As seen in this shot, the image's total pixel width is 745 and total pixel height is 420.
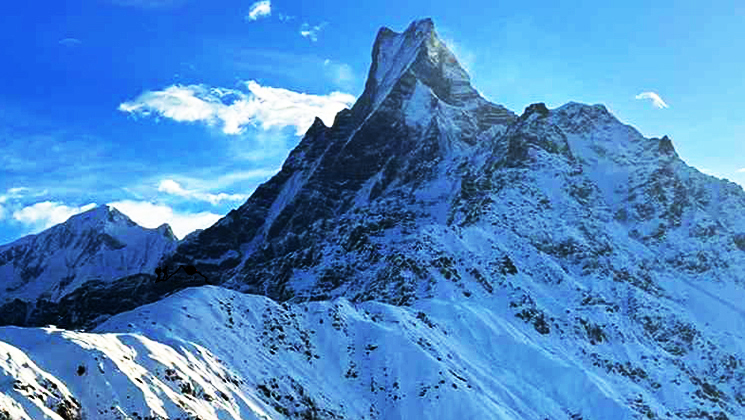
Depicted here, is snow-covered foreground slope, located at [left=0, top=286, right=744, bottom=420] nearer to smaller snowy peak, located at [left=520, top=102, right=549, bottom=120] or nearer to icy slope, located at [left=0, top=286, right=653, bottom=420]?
icy slope, located at [left=0, top=286, right=653, bottom=420]

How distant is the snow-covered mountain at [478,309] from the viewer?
49688 millimetres

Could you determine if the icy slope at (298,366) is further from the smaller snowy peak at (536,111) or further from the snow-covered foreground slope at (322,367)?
the smaller snowy peak at (536,111)

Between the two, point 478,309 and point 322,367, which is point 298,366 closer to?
point 322,367

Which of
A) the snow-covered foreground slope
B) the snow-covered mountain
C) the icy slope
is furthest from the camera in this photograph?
the snow-covered mountain

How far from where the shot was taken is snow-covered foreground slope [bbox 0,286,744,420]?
4119 cm

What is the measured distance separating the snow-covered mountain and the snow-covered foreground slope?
17 cm

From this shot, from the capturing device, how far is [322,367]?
6488cm

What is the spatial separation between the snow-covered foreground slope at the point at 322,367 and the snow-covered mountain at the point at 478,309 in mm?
174

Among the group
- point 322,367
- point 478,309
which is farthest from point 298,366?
point 478,309

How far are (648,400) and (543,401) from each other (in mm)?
15775

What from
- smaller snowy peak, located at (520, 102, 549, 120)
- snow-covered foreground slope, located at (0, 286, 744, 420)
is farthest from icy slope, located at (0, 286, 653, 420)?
smaller snowy peak, located at (520, 102, 549, 120)

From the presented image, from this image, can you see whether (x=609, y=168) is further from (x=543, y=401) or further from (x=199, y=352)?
(x=199, y=352)

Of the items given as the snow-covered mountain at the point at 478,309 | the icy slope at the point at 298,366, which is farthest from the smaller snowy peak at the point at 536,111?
the icy slope at the point at 298,366

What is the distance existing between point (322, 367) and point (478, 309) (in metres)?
32.8
